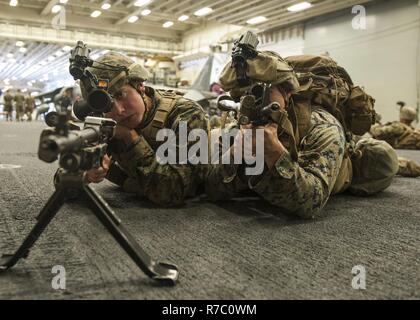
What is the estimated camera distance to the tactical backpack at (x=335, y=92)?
1.72m

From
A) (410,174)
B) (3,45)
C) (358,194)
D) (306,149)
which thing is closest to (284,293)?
(306,149)

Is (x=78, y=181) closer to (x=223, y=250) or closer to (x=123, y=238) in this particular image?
(x=123, y=238)

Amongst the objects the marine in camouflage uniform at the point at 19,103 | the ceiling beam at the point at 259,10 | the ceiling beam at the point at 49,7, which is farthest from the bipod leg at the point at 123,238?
the marine in camouflage uniform at the point at 19,103

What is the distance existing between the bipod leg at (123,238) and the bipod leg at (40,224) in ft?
0.21

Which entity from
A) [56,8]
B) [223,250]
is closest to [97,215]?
[223,250]

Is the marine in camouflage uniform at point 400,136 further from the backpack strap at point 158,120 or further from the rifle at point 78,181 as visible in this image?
the rifle at point 78,181

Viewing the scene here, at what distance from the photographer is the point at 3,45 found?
13578 millimetres

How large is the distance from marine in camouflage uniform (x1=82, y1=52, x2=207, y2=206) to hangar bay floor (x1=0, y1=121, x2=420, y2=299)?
7 centimetres

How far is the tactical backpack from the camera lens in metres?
1.72

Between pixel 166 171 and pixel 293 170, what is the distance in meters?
0.48

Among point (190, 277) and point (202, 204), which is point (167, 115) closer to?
point (202, 204)

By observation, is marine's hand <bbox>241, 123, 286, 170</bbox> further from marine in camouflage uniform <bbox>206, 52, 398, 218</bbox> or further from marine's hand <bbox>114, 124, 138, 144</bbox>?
marine's hand <bbox>114, 124, 138, 144</bbox>

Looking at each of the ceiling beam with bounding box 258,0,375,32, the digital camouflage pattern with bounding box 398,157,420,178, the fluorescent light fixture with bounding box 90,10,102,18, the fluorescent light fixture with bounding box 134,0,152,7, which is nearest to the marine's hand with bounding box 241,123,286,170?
the digital camouflage pattern with bounding box 398,157,420,178

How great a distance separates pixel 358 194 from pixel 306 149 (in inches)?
26.4
